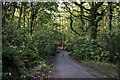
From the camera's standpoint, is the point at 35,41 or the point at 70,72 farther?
the point at 35,41

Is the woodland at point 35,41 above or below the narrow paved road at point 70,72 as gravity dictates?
above

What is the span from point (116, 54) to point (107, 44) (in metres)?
1.31

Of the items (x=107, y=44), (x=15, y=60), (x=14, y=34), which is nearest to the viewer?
(x=15, y=60)

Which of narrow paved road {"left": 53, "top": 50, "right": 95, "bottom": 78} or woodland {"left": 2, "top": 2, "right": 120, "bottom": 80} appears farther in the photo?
narrow paved road {"left": 53, "top": 50, "right": 95, "bottom": 78}

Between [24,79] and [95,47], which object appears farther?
[95,47]

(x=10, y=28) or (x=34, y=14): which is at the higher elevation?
(x=34, y=14)

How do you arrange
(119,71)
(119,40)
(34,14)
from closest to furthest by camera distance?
(119,71) → (119,40) → (34,14)

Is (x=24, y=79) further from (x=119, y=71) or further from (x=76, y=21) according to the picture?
(x=76, y=21)

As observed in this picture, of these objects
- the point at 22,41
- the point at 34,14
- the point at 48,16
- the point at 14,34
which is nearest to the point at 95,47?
the point at 48,16

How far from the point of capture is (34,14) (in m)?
14.2

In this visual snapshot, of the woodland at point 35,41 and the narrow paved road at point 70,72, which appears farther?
the narrow paved road at point 70,72

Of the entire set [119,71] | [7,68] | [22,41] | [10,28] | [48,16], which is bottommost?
[119,71]

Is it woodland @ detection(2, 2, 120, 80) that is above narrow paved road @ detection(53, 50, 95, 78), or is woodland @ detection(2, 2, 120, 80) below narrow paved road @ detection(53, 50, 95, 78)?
above

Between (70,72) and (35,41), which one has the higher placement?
(35,41)
